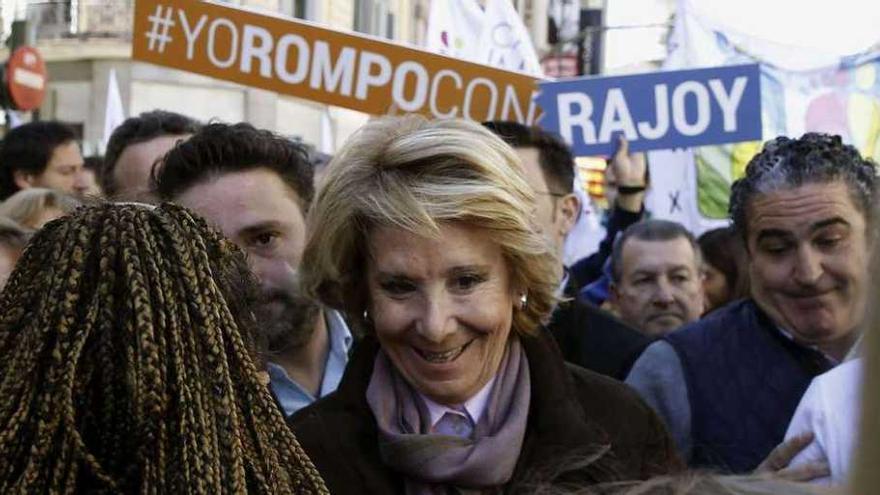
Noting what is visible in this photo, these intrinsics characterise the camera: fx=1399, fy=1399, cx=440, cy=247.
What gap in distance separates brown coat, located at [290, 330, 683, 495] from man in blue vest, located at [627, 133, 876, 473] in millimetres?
511

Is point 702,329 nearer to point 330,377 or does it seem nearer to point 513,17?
point 330,377

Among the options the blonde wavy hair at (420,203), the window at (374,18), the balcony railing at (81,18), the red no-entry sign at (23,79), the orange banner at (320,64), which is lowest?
the blonde wavy hair at (420,203)

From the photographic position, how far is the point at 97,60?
84.1 ft

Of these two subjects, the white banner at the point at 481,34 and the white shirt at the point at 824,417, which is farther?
the white banner at the point at 481,34

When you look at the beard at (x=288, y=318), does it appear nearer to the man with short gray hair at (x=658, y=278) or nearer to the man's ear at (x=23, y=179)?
the man with short gray hair at (x=658, y=278)

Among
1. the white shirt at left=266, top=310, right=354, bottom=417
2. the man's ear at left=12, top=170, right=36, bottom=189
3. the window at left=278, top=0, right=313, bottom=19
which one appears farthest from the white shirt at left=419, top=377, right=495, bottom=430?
the window at left=278, top=0, right=313, bottom=19

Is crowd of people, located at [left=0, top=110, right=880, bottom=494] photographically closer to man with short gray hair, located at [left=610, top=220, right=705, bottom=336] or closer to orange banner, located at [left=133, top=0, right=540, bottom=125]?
orange banner, located at [left=133, top=0, right=540, bottom=125]

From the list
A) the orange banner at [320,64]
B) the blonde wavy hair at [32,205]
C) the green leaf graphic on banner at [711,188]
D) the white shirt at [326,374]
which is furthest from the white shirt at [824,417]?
the green leaf graphic on banner at [711,188]

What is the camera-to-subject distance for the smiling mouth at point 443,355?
2498 mm

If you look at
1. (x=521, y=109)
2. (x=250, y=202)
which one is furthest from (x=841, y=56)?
(x=250, y=202)

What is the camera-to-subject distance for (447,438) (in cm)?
238

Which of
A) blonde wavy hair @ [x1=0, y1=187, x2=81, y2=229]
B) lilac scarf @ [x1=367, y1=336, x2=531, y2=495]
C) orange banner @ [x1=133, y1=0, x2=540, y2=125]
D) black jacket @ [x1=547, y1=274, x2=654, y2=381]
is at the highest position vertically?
orange banner @ [x1=133, y1=0, x2=540, y2=125]

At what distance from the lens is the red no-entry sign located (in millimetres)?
11797

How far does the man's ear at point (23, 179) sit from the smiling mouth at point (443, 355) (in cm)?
398
